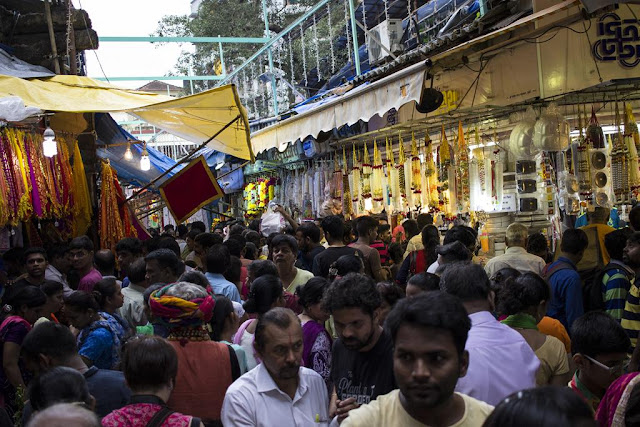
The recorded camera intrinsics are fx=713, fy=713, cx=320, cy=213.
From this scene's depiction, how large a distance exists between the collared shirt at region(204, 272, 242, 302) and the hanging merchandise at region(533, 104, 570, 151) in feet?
13.6

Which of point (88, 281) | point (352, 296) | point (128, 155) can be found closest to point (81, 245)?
point (88, 281)

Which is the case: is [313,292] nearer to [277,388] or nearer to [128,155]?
[277,388]

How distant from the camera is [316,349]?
3979mm

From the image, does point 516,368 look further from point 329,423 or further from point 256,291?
point 256,291

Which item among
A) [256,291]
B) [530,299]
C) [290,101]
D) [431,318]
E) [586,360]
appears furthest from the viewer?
[290,101]

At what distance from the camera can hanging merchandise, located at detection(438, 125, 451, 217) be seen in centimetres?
941

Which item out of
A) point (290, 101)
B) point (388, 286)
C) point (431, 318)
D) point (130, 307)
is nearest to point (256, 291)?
point (388, 286)

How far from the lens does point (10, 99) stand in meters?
6.68

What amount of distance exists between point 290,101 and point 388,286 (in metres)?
10.7

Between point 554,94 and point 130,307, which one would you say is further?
point 554,94

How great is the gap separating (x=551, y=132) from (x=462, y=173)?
1.56m

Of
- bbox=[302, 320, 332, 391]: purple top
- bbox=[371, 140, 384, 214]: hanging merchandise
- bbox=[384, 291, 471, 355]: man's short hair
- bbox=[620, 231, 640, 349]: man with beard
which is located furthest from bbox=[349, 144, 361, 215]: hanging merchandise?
bbox=[384, 291, 471, 355]: man's short hair

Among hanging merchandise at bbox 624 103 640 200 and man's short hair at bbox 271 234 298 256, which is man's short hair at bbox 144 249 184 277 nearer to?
man's short hair at bbox 271 234 298 256

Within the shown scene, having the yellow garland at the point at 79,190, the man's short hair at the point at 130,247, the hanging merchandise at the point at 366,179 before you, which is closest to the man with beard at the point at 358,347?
the man's short hair at the point at 130,247
